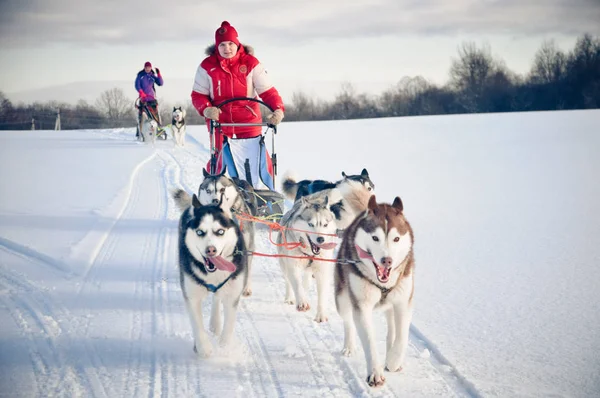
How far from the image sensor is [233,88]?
185 inches

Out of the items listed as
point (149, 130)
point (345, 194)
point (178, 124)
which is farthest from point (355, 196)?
point (149, 130)

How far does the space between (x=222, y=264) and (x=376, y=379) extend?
1019 mm

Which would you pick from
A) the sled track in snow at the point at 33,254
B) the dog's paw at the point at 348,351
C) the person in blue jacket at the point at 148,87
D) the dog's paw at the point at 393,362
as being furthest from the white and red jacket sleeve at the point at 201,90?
the person in blue jacket at the point at 148,87

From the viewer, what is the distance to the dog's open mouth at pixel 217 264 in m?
2.70

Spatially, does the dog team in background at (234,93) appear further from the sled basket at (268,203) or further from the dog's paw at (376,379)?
the dog's paw at (376,379)

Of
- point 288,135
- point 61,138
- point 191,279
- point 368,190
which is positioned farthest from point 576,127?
point 61,138

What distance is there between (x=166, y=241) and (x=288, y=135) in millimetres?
11783

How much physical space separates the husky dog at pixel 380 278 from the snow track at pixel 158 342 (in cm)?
17

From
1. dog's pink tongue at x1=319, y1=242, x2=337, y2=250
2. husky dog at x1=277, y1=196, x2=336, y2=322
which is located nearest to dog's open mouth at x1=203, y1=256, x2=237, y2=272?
husky dog at x1=277, y1=196, x2=336, y2=322

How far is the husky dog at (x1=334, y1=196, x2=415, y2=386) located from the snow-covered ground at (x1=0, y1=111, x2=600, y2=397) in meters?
0.17

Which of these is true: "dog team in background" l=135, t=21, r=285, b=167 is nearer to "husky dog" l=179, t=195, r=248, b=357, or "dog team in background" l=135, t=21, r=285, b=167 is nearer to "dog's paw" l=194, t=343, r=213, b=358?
"husky dog" l=179, t=195, r=248, b=357

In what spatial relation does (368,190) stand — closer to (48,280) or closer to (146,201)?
(48,280)

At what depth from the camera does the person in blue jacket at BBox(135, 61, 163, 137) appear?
13.0 m

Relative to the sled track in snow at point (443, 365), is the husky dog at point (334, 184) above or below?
above
